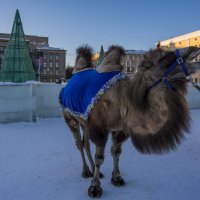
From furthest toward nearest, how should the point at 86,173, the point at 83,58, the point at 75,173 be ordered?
the point at 83,58
the point at 75,173
the point at 86,173

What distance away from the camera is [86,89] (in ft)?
13.6

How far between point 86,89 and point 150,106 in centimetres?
114

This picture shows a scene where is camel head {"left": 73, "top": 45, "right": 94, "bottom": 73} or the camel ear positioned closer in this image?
the camel ear

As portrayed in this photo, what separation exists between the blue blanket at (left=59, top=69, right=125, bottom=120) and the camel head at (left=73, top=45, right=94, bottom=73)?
30cm

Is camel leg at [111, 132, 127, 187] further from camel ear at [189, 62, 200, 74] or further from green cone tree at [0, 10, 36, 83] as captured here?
green cone tree at [0, 10, 36, 83]

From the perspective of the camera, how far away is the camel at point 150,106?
3.10 meters

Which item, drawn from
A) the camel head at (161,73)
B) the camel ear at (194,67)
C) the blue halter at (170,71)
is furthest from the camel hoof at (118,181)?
the camel ear at (194,67)

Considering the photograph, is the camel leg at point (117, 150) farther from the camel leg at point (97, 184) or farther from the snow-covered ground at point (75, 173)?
the camel leg at point (97, 184)

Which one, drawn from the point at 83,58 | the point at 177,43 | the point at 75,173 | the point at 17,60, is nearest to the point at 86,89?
the point at 83,58

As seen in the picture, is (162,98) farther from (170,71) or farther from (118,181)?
(118,181)

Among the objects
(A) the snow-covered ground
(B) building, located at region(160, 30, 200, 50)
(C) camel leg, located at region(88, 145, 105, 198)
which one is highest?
(B) building, located at region(160, 30, 200, 50)

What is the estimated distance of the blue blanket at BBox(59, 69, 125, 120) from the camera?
151 inches

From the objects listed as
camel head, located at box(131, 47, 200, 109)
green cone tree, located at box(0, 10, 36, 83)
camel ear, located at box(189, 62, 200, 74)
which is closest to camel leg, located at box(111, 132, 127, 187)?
camel head, located at box(131, 47, 200, 109)

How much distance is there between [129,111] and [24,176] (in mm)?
1998
